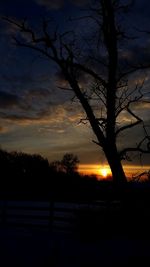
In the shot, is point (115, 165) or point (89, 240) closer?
point (89, 240)

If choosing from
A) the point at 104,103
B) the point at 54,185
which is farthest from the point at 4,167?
the point at 104,103

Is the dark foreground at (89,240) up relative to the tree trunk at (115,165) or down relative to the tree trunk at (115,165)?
down

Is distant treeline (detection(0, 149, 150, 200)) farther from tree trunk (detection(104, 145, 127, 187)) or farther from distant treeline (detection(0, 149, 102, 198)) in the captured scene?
tree trunk (detection(104, 145, 127, 187))

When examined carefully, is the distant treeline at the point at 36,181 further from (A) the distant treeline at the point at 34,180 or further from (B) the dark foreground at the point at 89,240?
(B) the dark foreground at the point at 89,240

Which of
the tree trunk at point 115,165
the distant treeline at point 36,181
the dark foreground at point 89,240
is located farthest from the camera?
the distant treeline at point 36,181

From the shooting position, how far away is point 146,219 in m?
16.5

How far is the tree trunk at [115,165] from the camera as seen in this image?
58.7 ft

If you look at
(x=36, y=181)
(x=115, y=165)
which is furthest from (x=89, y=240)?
(x=36, y=181)

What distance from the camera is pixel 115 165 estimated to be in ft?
59.1

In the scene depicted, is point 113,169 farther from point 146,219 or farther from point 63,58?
point 63,58

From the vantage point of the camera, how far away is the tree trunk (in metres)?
17.9

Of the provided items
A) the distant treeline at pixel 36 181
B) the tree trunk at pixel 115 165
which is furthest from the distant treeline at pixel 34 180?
the tree trunk at pixel 115 165

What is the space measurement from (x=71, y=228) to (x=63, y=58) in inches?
282

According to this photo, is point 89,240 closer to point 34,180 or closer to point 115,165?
point 115,165
